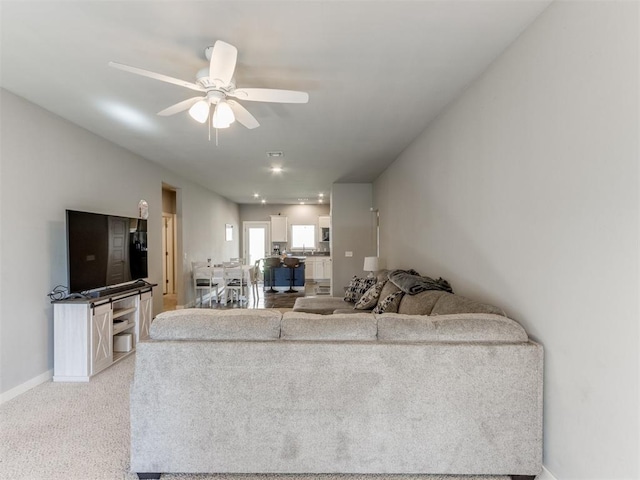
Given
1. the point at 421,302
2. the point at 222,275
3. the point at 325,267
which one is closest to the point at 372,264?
the point at 421,302

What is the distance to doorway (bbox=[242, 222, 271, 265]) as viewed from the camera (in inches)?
444

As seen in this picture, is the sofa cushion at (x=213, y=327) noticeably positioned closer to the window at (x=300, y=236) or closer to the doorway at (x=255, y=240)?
the window at (x=300, y=236)

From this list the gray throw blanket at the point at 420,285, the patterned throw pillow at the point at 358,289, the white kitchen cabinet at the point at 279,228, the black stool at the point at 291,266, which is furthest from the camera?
the white kitchen cabinet at the point at 279,228

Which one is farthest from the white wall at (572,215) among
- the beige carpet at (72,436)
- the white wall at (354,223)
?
the white wall at (354,223)

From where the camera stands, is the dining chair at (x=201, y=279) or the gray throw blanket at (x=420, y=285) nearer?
the gray throw blanket at (x=420, y=285)

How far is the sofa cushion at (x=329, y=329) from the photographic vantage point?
1.79m

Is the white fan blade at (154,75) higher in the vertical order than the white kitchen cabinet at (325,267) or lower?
higher

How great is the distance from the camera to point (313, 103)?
2904 mm

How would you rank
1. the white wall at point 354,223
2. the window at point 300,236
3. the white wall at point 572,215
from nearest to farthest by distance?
the white wall at point 572,215 < the white wall at point 354,223 < the window at point 300,236

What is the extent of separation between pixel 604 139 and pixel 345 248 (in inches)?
227

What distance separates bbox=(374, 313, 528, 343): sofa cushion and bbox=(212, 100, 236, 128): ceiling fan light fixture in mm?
1789

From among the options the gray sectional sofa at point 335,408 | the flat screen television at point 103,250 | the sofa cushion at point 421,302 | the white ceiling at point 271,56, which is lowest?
the gray sectional sofa at point 335,408

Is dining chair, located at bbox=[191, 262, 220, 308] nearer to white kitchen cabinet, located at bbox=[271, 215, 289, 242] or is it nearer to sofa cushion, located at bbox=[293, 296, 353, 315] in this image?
sofa cushion, located at bbox=[293, 296, 353, 315]

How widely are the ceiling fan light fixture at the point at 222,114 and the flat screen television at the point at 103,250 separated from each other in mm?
1908
